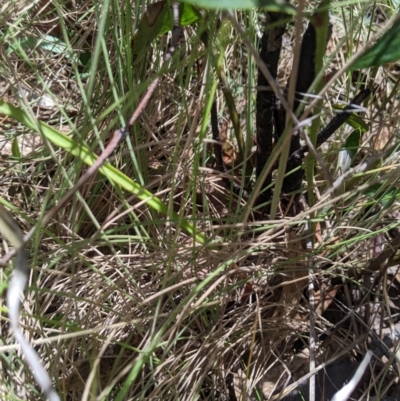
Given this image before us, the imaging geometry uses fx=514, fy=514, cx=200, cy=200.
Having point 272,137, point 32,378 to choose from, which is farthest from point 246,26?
point 32,378

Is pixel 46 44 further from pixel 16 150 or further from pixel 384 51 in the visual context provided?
pixel 384 51

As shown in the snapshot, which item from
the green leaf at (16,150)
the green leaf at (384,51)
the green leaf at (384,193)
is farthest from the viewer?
the green leaf at (16,150)

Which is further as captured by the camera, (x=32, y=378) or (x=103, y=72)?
(x=103, y=72)

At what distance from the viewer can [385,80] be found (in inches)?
36.6

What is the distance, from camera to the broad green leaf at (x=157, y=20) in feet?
1.94

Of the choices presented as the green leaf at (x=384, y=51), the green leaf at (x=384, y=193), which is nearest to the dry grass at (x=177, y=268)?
the green leaf at (x=384, y=193)

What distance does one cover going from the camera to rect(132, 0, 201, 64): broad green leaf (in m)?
0.59

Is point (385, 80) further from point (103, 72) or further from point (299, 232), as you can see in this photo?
point (103, 72)

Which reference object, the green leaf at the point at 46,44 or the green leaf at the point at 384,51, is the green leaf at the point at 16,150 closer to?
the green leaf at the point at 46,44

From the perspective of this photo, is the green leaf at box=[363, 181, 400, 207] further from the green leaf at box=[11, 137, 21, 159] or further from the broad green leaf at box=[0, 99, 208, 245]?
the green leaf at box=[11, 137, 21, 159]

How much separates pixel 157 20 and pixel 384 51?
270 millimetres

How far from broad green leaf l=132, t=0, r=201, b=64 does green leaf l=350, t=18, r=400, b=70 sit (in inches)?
8.0

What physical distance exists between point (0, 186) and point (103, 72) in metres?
0.28

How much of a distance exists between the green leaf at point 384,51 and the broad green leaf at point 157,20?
20cm
